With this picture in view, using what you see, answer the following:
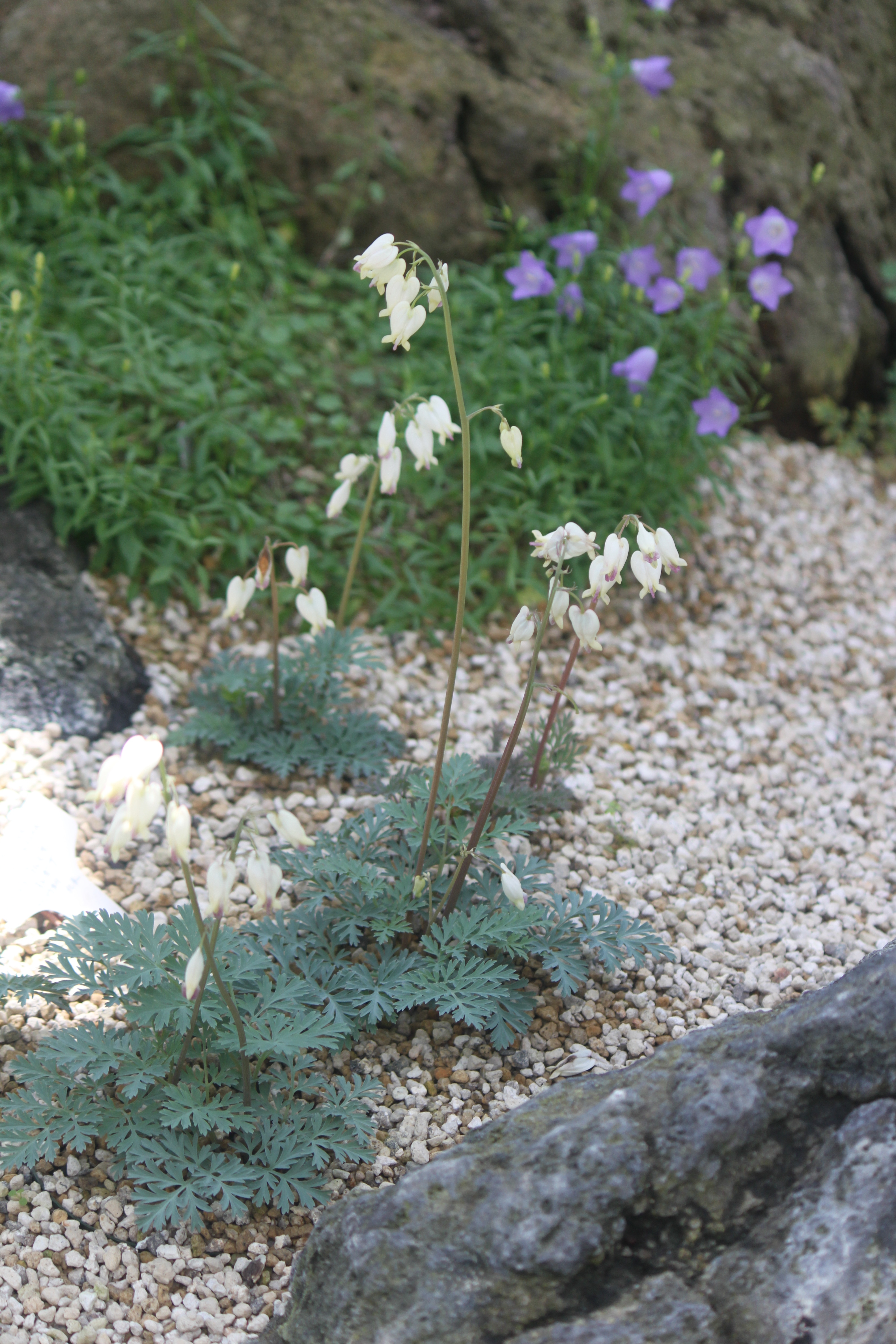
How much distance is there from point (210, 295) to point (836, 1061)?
3903mm

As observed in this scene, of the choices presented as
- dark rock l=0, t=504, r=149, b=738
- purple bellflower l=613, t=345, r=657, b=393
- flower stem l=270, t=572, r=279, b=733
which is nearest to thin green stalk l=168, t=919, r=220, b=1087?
flower stem l=270, t=572, r=279, b=733

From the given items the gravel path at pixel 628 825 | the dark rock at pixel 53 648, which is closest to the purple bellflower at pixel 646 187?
the gravel path at pixel 628 825

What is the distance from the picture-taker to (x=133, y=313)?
Result: 4.42 m

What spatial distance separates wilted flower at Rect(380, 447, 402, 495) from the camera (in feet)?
8.36

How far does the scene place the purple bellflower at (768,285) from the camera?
4383mm

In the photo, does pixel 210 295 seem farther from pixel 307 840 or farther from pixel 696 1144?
pixel 696 1144

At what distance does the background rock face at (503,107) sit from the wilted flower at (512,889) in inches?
145

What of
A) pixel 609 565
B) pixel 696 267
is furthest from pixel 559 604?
pixel 696 267

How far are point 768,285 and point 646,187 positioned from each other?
0.64m

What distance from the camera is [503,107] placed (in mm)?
5105

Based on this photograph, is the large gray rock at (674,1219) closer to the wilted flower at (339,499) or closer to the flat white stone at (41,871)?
the flat white stone at (41,871)

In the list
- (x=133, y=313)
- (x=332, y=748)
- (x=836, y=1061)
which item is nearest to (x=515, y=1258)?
(x=836, y=1061)

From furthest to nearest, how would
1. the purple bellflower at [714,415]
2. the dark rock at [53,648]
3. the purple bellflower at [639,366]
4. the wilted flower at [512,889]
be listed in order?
the purple bellflower at [714,415] → the purple bellflower at [639,366] → the dark rock at [53,648] → the wilted flower at [512,889]

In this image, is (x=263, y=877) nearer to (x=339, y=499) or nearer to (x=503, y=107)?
(x=339, y=499)
